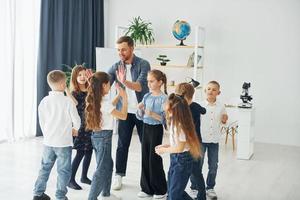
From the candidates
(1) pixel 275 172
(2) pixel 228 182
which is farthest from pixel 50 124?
(1) pixel 275 172

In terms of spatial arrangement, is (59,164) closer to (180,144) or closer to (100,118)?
(100,118)

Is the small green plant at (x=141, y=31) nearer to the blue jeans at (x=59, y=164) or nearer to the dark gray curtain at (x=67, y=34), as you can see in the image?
the dark gray curtain at (x=67, y=34)

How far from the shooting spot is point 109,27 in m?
7.66

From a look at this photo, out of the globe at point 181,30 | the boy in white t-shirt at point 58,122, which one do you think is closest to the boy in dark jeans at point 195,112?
the boy in white t-shirt at point 58,122

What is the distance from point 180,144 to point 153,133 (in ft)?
2.10

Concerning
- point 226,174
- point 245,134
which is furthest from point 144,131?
point 245,134

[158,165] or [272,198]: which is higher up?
[158,165]

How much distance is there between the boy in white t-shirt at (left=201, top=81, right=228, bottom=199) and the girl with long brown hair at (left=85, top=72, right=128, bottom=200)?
0.82m

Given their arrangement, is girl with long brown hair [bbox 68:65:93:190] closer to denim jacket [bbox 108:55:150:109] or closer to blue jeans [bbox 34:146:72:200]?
denim jacket [bbox 108:55:150:109]

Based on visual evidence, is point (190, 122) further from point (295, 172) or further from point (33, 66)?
point (33, 66)

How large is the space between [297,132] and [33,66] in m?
4.26

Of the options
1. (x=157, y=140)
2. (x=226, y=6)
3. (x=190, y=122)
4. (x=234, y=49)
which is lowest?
(x=157, y=140)

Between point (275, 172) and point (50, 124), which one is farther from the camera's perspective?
point (275, 172)

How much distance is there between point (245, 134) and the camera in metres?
5.38
